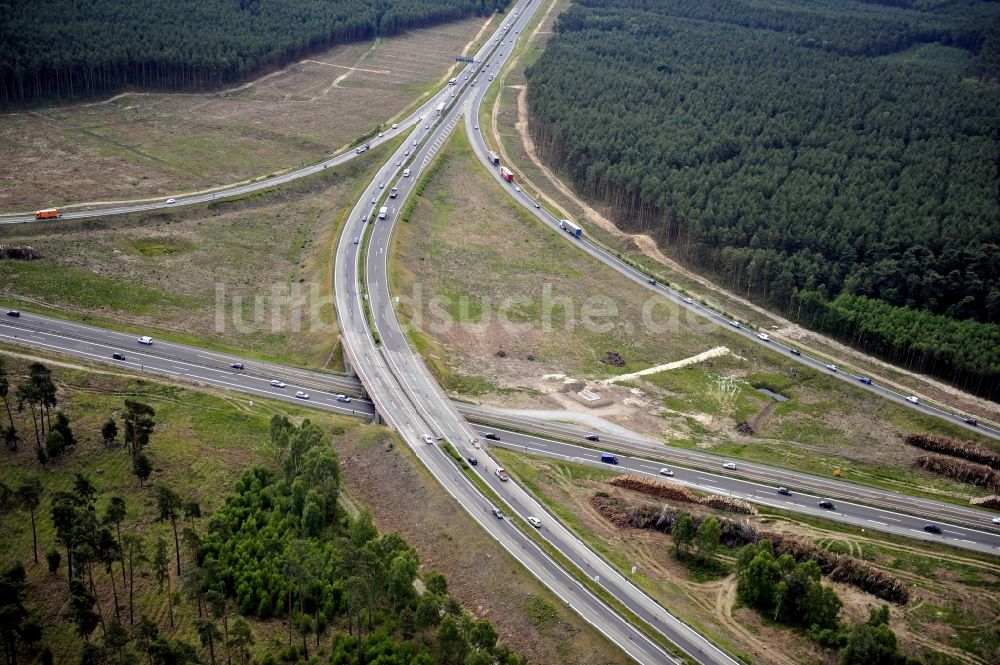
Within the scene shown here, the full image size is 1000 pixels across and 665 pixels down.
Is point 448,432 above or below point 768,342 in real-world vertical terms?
below

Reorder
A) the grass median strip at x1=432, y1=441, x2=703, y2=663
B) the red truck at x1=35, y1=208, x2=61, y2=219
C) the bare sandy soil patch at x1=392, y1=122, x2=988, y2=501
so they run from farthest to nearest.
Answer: the red truck at x1=35, y1=208, x2=61, y2=219 → the bare sandy soil patch at x1=392, y1=122, x2=988, y2=501 → the grass median strip at x1=432, y1=441, x2=703, y2=663

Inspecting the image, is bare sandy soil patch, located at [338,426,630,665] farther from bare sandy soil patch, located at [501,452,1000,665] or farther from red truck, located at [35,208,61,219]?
red truck, located at [35,208,61,219]

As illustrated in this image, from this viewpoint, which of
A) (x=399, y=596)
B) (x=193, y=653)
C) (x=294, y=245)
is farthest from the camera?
(x=294, y=245)

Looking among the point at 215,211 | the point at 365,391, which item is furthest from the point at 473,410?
the point at 215,211

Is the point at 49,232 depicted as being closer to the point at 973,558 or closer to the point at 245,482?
the point at 245,482

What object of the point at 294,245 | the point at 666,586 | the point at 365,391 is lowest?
the point at 666,586

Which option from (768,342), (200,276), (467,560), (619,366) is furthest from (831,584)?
(200,276)

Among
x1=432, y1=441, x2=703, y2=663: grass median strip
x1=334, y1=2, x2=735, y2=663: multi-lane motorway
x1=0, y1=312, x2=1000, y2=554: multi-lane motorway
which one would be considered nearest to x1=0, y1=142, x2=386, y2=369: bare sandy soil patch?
x1=334, y1=2, x2=735, y2=663: multi-lane motorway

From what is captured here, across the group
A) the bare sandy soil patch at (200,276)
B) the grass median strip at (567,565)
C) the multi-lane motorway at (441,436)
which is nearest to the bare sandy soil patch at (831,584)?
the multi-lane motorway at (441,436)

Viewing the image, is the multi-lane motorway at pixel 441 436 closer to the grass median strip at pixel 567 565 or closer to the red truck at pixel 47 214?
the grass median strip at pixel 567 565

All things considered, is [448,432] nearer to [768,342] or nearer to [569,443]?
[569,443]

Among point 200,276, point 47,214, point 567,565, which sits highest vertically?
point 47,214
